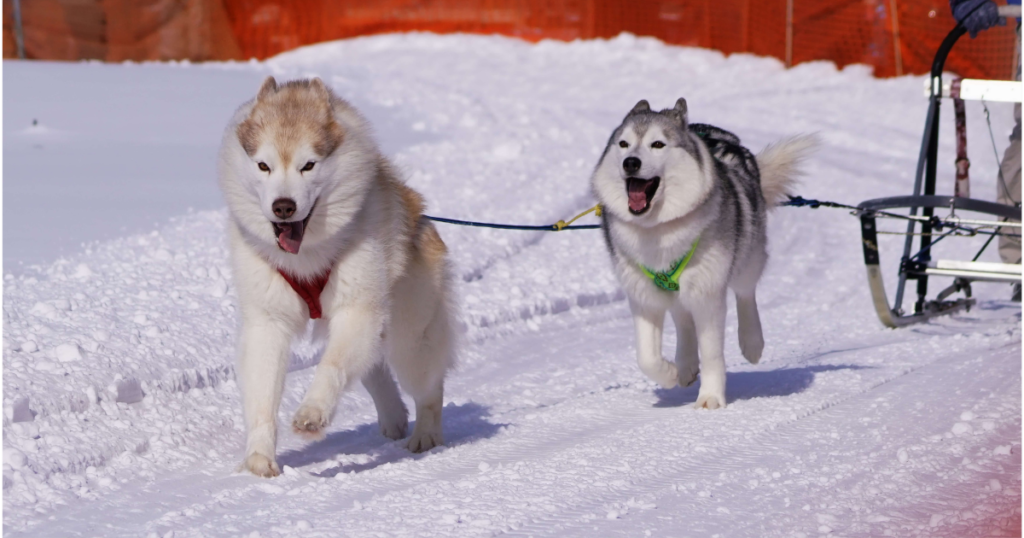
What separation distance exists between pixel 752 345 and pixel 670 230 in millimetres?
885

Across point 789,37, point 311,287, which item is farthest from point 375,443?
point 789,37

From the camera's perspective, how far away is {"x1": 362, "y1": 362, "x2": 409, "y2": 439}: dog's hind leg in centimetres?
421

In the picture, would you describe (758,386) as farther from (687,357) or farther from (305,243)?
(305,243)

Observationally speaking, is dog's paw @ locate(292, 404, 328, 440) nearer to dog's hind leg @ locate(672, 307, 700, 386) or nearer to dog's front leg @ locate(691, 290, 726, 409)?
dog's front leg @ locate(691, 290, 726, 409)

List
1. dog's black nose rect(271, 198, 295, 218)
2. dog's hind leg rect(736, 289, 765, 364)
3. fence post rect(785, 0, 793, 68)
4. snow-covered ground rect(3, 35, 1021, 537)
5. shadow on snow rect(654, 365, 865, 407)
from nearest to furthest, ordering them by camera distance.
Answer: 1. snow-covered ground rect(3, 35, 1021, 537)
2. dog's black nose rect(271, 198, 295, 218)
3. shadow on snow rect(654, 365, 865, 407)
4. dog's hind leg rect(736, 289, 765, 364)
5. fence post rect(785, 0, 793, 68)

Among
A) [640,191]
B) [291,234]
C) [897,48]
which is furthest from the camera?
[897,48]

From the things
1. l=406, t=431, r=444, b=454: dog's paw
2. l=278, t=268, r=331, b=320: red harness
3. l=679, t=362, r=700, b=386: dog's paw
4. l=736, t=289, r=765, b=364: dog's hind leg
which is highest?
l=278, t=268, r=331, b=320: red harness

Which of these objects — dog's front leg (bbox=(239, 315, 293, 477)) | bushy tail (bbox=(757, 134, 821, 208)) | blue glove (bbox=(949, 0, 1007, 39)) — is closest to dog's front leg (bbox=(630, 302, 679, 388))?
bushy tail (bbox=(757, 134, 821, 208))

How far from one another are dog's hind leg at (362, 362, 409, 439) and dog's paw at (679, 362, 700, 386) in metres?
1.23

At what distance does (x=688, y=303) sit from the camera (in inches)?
171

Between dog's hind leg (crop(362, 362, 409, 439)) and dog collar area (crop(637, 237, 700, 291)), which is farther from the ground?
dog collar area (crop(637, 237, 700, 291))

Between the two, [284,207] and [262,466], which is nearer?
[284,207]

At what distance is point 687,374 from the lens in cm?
475

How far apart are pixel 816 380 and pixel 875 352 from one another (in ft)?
2.45
